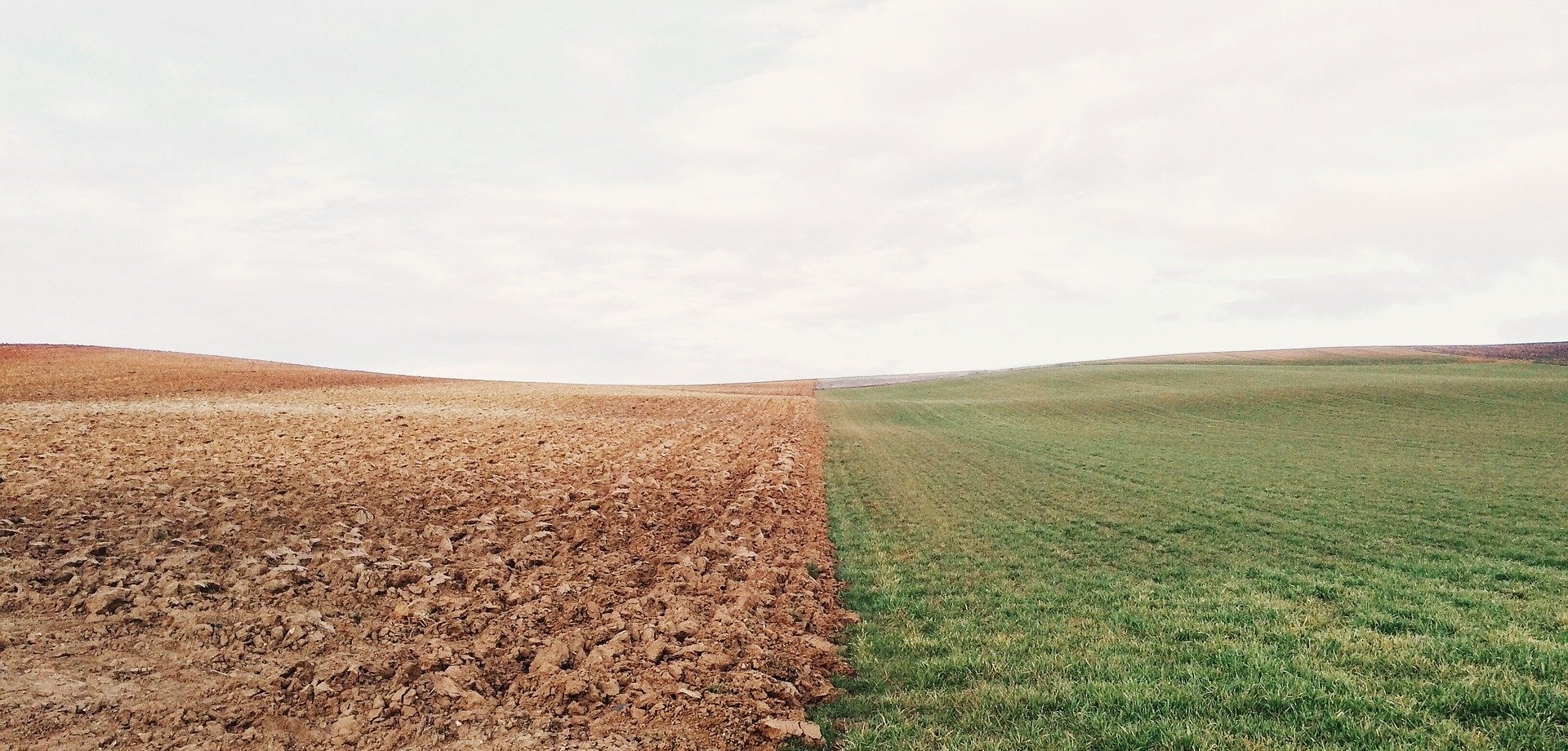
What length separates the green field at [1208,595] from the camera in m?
5.97

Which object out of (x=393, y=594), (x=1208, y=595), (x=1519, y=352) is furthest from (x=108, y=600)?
(x=1519, y=352)

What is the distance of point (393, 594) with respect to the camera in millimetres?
9719

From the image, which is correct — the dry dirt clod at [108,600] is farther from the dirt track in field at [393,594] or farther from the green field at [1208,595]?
the green field at [1208,595]

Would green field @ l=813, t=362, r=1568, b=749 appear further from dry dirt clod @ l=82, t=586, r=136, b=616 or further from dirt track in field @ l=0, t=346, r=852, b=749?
dry dirt clod @ l=82, t=586, r=136, b=616

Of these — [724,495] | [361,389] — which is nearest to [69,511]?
[724,495]

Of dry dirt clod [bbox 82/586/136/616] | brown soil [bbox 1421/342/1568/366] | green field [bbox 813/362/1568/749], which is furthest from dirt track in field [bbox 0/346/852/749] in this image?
brown soil [bbox 1421/342/1568/366]

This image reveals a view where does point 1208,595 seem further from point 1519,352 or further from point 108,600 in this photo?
point 1519,352

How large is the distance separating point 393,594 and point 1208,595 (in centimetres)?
1133

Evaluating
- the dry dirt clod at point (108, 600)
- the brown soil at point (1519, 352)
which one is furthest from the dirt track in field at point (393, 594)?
the brown soil at point (1519, 352)

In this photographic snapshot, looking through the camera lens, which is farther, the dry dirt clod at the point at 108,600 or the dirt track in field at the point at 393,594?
the dry dirt clod at the point at 108,600

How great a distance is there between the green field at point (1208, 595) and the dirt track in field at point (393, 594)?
142 centimetres

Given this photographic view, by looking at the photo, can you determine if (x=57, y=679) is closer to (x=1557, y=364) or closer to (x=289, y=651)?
(x=289, y=651)

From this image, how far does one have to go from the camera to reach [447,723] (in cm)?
651

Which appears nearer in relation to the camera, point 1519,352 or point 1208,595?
point 1208,595
